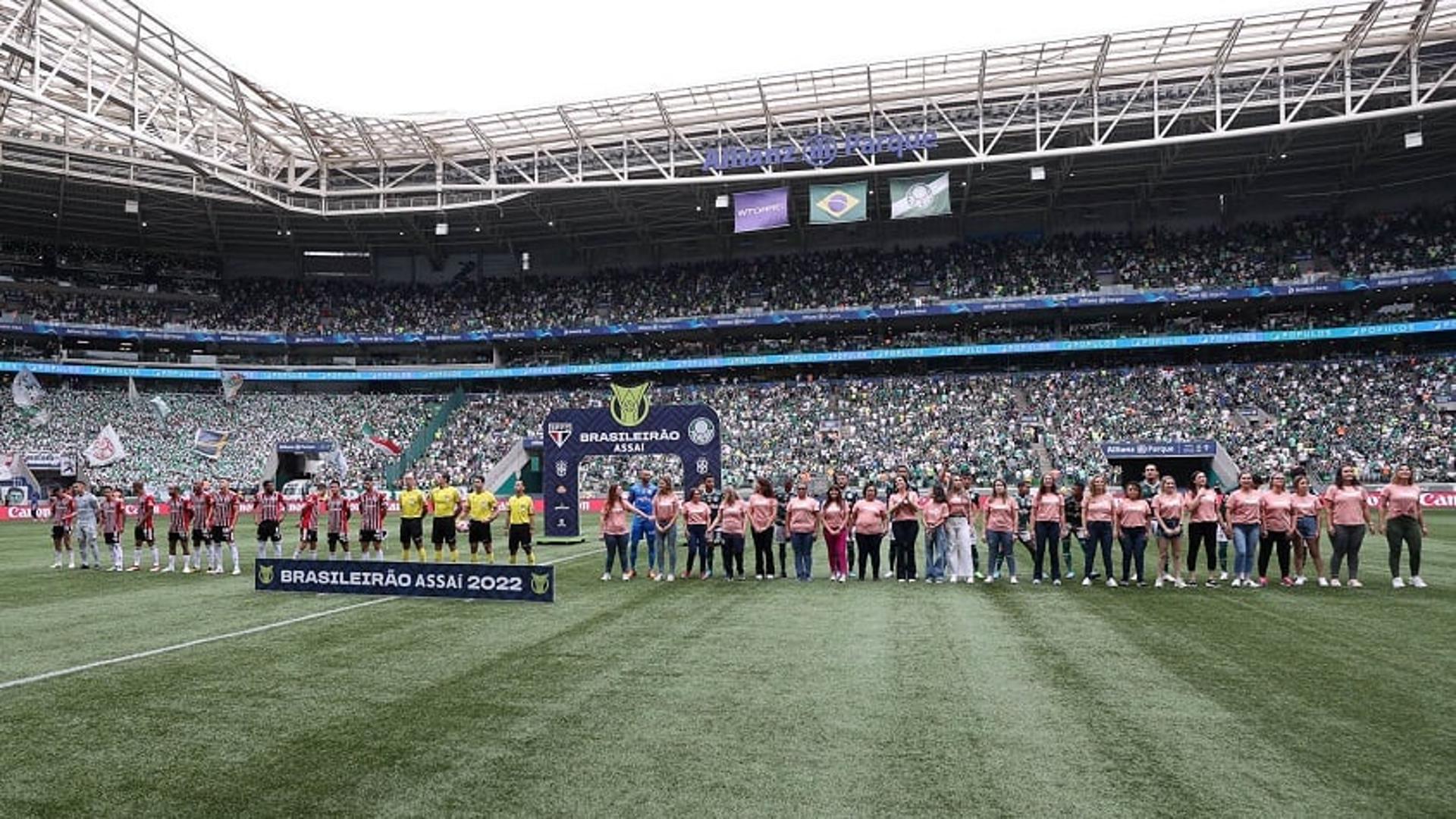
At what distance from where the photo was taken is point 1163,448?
34500 millimetres

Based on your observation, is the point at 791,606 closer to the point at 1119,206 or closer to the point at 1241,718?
the point at 1241,718

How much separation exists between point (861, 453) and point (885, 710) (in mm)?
35132

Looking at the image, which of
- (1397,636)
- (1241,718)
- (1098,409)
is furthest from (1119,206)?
(1241,718)

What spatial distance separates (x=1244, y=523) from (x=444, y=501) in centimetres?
1296

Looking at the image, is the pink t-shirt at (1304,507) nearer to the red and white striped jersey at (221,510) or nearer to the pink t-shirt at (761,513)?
the pink t-shirt at (761,513)

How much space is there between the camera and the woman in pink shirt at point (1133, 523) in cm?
1316

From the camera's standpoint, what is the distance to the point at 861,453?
41.4 metres

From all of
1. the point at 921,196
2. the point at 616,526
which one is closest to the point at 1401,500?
the point at 616,526

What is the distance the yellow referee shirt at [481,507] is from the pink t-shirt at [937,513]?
7.20 m

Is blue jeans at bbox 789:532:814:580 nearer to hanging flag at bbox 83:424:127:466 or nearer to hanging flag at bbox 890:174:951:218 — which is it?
hanging flag at bbox 890:174:951:218

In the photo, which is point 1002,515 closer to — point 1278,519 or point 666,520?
point 1278,519

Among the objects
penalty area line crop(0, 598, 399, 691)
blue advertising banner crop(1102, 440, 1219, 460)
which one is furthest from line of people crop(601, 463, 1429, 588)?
blue advertising banner crop(1102, 440, 1219, 460)

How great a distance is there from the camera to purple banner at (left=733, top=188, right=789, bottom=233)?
36406 millimetres

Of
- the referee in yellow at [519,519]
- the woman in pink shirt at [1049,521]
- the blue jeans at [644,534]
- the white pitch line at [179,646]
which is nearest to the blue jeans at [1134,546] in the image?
the woman in pink shirt at [1049,521]
